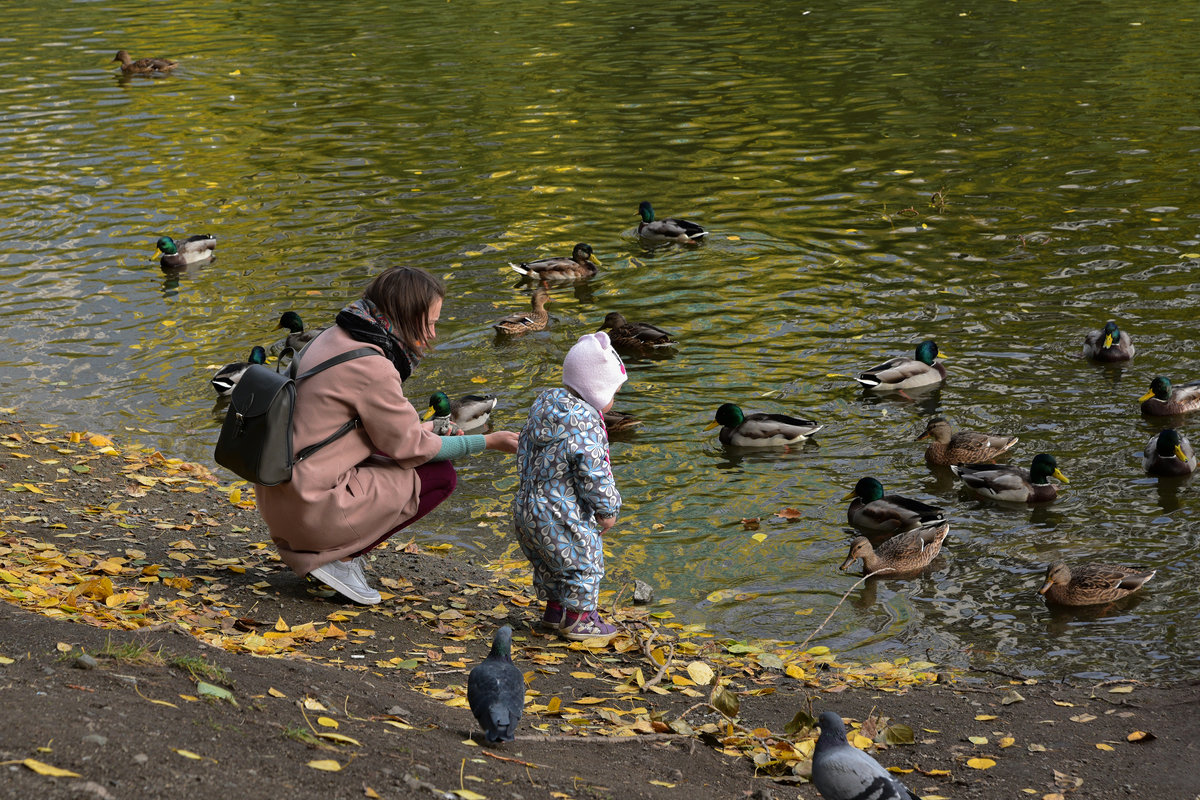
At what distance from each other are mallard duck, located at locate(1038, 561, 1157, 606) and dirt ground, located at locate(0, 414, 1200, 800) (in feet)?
3.71

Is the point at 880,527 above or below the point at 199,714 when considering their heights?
below

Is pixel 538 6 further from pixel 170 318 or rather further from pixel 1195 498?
pixel 1195 498

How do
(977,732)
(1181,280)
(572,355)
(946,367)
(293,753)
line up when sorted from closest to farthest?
(293,753)
(977,732)
(572,355)
(946,367)
(1181,280)

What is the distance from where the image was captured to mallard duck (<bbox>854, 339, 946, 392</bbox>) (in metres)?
11.6

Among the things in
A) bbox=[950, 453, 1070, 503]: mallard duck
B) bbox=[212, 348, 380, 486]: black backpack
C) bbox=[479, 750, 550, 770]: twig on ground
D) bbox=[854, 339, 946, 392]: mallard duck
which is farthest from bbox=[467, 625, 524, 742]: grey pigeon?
bbox=[854, 339, 946, 392]: mallard duck

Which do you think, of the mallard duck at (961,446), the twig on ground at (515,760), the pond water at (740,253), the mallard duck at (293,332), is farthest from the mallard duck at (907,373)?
the twig on ground at (515,760)

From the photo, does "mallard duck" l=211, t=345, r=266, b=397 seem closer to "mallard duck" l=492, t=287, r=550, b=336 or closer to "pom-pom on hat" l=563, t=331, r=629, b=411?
"mallard duck" l=492, t=287, r=550, b=336

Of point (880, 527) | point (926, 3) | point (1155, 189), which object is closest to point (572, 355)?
point (880, 527)

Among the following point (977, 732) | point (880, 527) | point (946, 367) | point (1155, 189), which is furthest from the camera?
point (1155, 189)

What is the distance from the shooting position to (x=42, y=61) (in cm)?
3111

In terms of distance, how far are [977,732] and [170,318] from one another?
37.7ft

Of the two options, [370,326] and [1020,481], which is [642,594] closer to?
[370,326]

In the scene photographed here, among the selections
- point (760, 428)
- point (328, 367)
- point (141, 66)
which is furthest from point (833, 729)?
point (141, 66)

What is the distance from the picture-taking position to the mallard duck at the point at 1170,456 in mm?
9781
